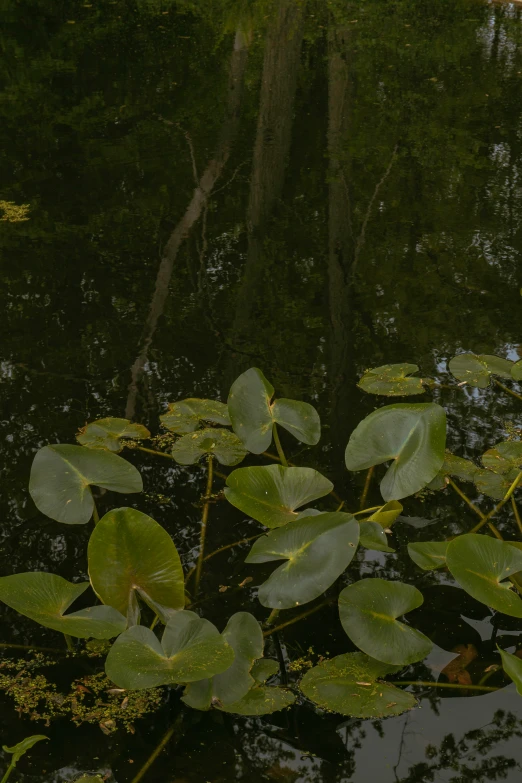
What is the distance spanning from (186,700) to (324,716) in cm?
26

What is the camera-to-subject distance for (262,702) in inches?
61.0

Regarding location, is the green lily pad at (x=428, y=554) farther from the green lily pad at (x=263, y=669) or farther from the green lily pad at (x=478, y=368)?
the green lily pad at (x=478, y=368)

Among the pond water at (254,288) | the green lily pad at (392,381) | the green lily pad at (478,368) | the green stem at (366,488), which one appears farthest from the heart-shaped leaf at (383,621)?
the green lily pad at (478,368)

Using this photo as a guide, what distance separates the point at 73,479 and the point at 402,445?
0.76 metres

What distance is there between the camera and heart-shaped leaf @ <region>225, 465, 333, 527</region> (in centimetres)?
188

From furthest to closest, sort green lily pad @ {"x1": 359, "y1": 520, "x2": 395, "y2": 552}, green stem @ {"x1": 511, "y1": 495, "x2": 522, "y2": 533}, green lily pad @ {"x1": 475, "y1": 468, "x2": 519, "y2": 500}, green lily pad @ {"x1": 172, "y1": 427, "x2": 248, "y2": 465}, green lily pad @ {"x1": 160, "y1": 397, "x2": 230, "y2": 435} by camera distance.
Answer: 1. green lily pad @ {"x1": 160, "y1": 397, "x2": 230, "y2": 435}
2. green lily pad @ {"x1": 172, "y1": 427, "x2": 248, "y2": 465}
3. green lily pad @ {"x1": 475, "y1": 468, "x2": 519, "y2": 500}
4. green stem @ {"x1": 511, "y1": 495, "x2": 522, "y2": 533}
5. green lily pad @ {"x1": 359, "y1": 520, "x2": 395, "y2": 552}

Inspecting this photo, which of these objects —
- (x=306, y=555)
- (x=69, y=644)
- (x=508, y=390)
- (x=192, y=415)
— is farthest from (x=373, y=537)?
(x=508, y=390)

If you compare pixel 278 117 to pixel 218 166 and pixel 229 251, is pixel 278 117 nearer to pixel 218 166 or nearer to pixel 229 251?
pixel 218 166

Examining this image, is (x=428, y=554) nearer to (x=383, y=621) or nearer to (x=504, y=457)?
(x=383, y=621)

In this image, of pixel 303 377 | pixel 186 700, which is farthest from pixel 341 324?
pixel 186 700

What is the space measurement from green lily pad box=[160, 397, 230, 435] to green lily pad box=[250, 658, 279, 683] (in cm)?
87

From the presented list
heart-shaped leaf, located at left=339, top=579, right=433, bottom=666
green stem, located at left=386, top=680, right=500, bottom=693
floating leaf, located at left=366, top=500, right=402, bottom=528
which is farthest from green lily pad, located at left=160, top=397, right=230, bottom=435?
green stem, located at left=386, top=680, right=500, bottom=693

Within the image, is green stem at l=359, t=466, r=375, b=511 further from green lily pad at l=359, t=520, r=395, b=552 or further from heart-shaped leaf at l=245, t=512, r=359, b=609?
heart-shaped leaf at l=245, t=512, r=359, b=609

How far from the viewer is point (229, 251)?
3.67 metres
